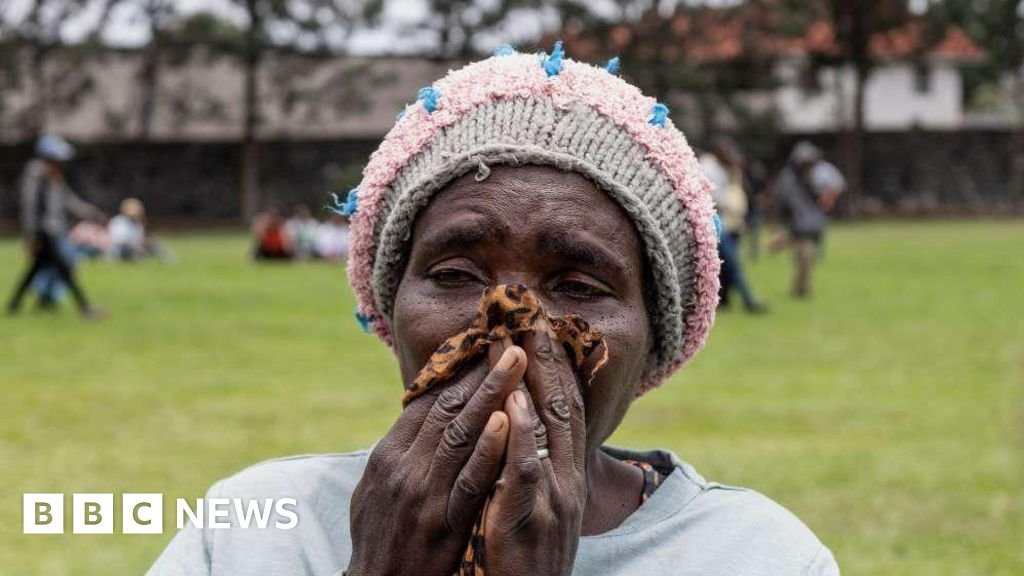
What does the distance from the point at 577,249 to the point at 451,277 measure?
8.3 inches

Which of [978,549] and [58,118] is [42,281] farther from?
[58,118]

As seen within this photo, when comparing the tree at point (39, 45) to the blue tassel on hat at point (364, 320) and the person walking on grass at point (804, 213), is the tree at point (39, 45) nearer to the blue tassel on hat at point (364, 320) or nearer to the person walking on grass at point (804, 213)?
the person walking on grass at point (804, 213)

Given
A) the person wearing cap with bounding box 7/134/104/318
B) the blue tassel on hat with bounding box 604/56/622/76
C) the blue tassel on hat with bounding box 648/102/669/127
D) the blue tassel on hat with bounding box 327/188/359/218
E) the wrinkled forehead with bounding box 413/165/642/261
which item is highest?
the blue tassel on hat with bounding box 604/56/622/76

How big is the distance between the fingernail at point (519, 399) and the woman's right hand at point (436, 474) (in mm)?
13

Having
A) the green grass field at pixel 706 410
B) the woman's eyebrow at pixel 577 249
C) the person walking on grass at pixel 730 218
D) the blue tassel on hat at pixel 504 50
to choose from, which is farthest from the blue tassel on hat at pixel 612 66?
the person walking on grass at pixel 730 218

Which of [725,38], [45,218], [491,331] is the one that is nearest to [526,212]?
[491,331]

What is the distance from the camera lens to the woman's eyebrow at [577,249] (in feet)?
7.25

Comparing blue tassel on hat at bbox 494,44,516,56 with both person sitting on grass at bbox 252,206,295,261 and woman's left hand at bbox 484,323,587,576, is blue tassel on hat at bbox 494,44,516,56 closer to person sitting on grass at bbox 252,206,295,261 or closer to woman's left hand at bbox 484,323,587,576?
woman's left hand at bbox 484,323,587,576

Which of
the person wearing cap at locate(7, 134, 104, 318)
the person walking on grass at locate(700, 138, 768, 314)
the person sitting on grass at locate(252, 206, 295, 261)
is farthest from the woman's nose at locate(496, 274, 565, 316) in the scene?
the person sitting on grass at locate(252, 206, 295, 261)

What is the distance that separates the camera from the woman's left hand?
184 centimetres

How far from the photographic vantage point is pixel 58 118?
147 ft

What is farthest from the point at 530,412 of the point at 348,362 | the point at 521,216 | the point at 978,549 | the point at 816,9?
the point at 816,9

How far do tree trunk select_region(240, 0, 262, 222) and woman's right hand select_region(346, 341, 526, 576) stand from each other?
41.6 metres

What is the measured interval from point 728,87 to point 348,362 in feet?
116
